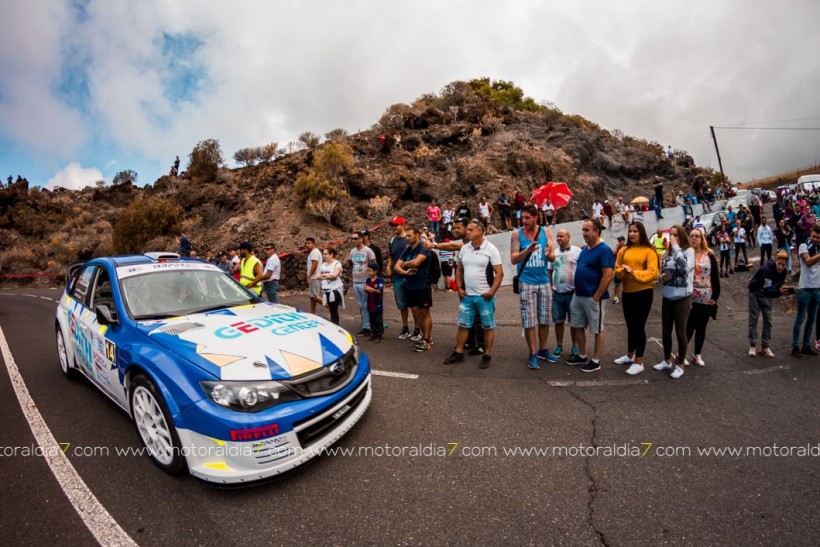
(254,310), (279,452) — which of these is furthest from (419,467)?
(254,310)

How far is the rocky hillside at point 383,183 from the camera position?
59.4 ft

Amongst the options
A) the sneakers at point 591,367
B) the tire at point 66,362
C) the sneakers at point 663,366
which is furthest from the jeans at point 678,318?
the tire at point 66,362

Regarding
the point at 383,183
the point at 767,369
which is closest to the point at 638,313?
the point at 767,369

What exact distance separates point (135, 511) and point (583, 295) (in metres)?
4.74

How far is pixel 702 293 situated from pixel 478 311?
2795mm

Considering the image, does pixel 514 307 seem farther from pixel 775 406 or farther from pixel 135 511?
pixel 135 511

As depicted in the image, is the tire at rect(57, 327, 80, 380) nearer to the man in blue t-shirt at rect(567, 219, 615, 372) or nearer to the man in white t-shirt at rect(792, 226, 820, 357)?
the man in blue t-shirt at rect(567, 219, 615, 372)

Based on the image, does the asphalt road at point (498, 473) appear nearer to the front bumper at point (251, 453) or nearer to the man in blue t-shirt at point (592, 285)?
the front bumper at point (251, 453)

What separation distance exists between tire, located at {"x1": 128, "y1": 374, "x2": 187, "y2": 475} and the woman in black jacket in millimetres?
5572

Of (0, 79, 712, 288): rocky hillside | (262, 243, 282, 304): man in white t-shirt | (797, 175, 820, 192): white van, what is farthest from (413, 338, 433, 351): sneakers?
(797, 175, 820, 192): white van

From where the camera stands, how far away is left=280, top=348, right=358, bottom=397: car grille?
9.30 ft

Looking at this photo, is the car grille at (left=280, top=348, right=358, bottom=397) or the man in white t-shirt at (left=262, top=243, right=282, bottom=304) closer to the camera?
the car grille at (left=280, top=348, right=358, bottom=397)

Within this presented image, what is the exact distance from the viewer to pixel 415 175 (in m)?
20.5

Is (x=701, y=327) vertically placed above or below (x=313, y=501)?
above
